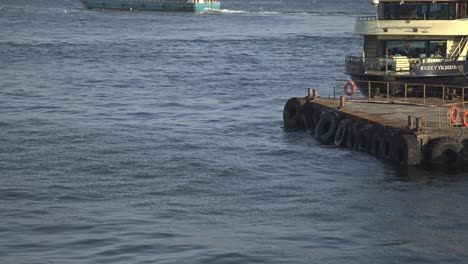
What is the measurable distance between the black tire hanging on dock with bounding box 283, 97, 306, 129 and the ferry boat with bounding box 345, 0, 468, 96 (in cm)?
304

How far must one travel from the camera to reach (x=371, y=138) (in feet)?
129

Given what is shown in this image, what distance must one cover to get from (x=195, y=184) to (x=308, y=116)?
37.5 feet

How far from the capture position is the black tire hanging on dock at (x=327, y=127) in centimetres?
4262

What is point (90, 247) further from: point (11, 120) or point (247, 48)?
point (247, 48)

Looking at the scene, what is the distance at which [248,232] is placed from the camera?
2997cm

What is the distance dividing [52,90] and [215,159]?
24.6 metres

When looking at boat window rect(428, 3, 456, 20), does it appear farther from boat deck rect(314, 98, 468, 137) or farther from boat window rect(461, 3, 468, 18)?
boat deck rect(314, 98, 468, 137)

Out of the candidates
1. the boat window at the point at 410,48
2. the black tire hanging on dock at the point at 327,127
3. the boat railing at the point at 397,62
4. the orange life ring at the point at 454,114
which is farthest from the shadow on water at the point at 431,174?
the boat window at the point at 410,48

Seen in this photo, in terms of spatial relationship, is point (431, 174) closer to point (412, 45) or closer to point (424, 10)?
point (412, 45)

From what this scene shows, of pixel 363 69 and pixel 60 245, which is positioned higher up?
pixel 363 69

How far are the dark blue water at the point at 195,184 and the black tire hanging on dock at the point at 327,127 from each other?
26.5 inches

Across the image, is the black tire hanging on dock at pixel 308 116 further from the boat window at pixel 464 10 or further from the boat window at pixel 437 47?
the boat window at pixel 464 10

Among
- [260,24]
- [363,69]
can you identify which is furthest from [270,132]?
[260,24]

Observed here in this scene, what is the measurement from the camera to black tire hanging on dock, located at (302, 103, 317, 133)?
45.8 meters
